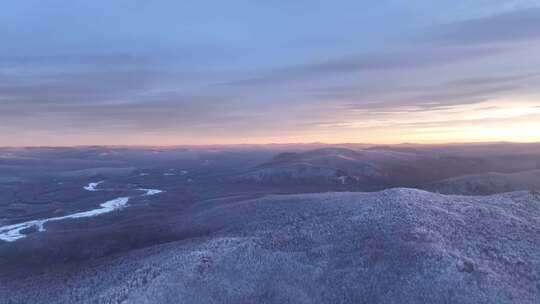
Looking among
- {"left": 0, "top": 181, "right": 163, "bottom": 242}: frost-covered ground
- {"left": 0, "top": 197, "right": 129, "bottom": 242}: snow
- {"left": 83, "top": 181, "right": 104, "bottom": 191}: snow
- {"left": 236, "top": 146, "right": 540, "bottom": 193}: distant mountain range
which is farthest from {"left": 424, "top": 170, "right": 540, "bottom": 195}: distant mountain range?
{"left": 83, "top": 181, "right": 104, "bottom": 191}: snow

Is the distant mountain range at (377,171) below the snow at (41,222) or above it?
above

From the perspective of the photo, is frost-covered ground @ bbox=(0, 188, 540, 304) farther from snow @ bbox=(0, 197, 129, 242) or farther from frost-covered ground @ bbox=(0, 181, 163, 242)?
frost-covered ground @ bbox=(0, 181, 163, 242)

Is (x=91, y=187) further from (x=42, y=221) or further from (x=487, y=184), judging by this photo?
(x=487, y=184)

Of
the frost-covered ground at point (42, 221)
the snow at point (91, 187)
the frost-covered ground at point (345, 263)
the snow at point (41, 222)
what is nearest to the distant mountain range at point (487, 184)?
the frost-covered ground at point (345, 263)

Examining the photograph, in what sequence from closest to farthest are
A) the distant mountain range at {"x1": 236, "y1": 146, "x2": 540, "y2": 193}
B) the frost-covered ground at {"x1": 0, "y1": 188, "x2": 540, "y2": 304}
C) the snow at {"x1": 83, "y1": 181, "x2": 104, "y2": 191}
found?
the frost-covered ground at {"x1": 0, "y1": 188, "x2": 540, "y2": 304}, the distant mountain range at {"x1": 236, "y1": 146, "x2": 540, "y2": 193}, the snow at {"x1": 83, "y1": 181, "x2": 104, "y2": 191}

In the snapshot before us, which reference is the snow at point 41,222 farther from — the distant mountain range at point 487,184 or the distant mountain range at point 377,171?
the distant mountain range at point 487,184

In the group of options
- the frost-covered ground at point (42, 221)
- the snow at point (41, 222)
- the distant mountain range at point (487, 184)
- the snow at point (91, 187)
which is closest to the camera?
the snow at point (41, 222)

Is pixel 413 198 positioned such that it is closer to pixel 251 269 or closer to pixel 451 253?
pixel 451 253
